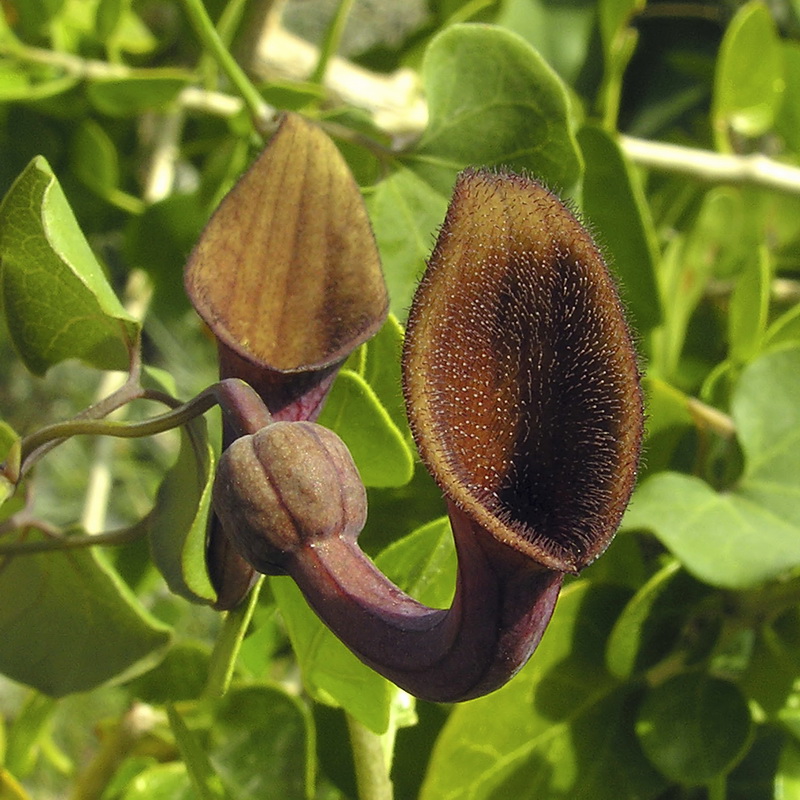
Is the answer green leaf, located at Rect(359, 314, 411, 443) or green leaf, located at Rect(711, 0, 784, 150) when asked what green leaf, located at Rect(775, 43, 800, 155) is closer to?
green leaf, located at Rect(711, 0, 784, 150)

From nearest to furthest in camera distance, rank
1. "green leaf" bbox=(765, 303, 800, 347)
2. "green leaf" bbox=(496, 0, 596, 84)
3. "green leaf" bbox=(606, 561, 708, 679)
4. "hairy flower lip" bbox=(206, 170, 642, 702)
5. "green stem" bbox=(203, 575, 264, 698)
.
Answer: "hairy flower lip" bbox=(206, 170, 642, 702), "green stem" bbox=(203, 575, 264, 698), "green leaf" bbox=(606, 561, 708, 679), "green leaf" bbox=(765, 303, 800, 347), "green leaf" bbox=(496, 0, 596, 84)

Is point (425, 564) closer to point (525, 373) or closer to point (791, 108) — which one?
point (525, 373)

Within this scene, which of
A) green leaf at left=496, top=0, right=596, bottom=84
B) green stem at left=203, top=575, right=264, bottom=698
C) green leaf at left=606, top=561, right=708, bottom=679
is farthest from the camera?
green leaf at left=496, top=0, right=596, bottom=84

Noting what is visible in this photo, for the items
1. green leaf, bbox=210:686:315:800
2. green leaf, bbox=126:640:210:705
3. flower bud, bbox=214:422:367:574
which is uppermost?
flower bud, bbox=214:422:367:574

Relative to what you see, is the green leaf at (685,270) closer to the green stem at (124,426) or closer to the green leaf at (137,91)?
the green leaf at (137,91)

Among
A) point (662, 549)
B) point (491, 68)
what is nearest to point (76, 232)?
point (491, 68)

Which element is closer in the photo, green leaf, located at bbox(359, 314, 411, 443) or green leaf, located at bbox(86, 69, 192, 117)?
green leaf, located at bbox(359, 314, 411, 443)

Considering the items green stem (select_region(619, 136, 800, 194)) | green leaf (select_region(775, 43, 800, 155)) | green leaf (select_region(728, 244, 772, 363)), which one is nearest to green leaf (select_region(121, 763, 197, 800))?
green leaf (select_region(728, 244, 772, 363))

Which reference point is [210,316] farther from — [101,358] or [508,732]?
[508,732]
